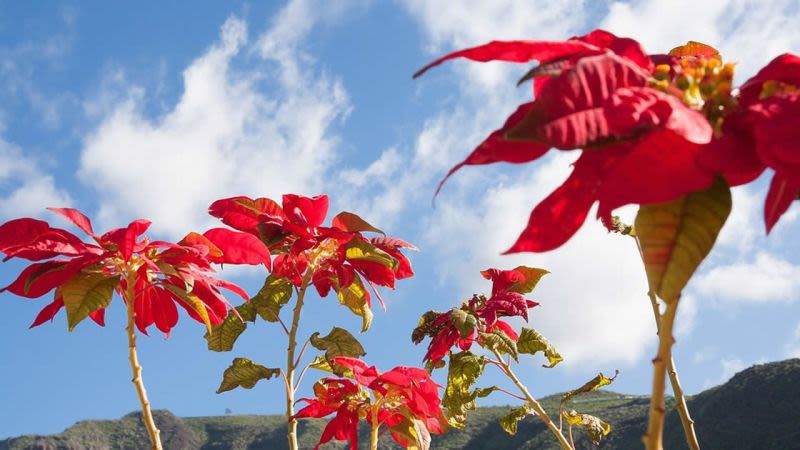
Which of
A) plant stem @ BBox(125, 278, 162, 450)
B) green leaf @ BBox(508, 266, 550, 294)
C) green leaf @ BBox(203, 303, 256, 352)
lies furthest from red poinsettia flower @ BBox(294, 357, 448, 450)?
green leaf @ BBox(508, 266, 550, 294)

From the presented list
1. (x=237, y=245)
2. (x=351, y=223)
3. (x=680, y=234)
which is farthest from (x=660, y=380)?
(x=351, y=223)

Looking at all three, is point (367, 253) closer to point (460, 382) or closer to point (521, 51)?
point (460, 382)

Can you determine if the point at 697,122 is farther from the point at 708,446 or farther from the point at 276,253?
the point at 708,446

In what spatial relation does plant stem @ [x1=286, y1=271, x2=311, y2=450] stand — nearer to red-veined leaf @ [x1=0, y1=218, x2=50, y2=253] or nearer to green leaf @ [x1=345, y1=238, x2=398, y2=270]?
green leaf @ [x1=345, y1=238, x2=398, y2=270]

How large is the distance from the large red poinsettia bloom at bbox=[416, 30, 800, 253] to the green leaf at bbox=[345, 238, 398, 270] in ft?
3.31

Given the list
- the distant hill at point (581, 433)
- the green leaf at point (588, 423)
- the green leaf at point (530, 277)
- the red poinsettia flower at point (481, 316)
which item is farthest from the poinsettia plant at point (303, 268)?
the distant hill at point (581, 433)

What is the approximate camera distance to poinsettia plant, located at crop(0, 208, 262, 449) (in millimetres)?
1424

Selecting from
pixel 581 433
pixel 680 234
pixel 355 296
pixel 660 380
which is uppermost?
pixel 581 433

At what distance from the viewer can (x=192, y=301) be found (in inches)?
59.8

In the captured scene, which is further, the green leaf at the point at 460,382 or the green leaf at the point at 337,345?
the green leaf at the point at 460,382

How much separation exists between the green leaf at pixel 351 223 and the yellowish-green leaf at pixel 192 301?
42 centimetres

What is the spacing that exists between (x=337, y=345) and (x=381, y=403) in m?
0.22

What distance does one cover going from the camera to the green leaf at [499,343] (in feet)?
7.33

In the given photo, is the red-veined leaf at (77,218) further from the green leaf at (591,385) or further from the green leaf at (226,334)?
the green leaf at (591,385)
